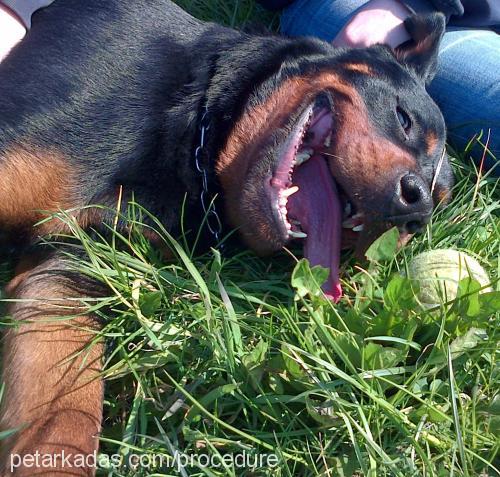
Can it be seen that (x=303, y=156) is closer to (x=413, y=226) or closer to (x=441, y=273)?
(x=413, y=226)

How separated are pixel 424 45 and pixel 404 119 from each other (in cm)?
71

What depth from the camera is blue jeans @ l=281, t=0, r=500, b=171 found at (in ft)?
11.0

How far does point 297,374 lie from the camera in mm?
1998

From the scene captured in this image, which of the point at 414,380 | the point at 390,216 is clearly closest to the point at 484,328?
the point at 414,380

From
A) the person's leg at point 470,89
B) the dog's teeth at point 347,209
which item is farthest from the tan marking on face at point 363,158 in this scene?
the person's leg at point 470,89

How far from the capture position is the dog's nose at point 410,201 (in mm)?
2363

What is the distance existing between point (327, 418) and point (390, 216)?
2.67ft

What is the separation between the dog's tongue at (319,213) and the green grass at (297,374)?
0.53 feet

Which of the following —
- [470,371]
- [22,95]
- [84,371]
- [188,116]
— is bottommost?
[470,371]

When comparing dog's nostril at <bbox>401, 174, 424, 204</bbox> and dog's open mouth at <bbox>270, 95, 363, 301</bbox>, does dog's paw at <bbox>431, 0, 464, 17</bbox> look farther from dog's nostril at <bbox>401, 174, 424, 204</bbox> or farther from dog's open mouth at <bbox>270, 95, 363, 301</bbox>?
dog's nostril at <bbox>401, 174, 424, 204</bbox>

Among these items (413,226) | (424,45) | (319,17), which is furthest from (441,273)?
(319,17)

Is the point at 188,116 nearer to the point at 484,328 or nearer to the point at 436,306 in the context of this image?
the point at 436,306

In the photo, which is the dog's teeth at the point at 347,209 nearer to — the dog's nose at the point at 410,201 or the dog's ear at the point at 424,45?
the dog's nose at the point at 410,201

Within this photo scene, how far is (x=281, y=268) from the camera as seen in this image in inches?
106
